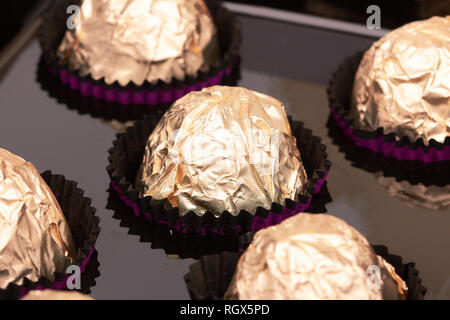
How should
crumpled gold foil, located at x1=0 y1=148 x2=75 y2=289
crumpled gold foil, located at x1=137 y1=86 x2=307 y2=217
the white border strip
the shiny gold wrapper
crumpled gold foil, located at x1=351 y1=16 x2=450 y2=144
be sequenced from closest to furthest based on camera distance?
the shiny gold wrapper
crumpled gold foil, located at x1=0 y1=148 x2=75 y2=289
crumpled gold foil, located at x1=137 y1=86 x2=307 y2=217
crumpled gold foil, located at x1=351 y1=16 x2=450 y2=144
the white border strip

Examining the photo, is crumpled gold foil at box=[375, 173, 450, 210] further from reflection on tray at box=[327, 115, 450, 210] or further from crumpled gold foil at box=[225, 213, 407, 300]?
crumpled gold foil at box=[225, 213, 407, 300]

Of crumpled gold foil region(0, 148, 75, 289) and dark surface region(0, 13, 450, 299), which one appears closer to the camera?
crumpled gold foil region(0, 148, 75, 289)

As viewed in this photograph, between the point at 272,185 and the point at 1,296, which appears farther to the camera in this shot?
the point at 272,185

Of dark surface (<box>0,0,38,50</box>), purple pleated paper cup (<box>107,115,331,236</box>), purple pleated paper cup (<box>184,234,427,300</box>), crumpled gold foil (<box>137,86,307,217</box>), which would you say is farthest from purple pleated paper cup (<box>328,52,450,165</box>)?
dark surface (<box>0,0,38,50</box>)

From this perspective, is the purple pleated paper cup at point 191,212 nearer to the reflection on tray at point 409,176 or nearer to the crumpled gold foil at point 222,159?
the crumpled gold foil at point 222,159

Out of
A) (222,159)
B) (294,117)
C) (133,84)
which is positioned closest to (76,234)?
(222,159)

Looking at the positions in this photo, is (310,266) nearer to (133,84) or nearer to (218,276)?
(218,276)

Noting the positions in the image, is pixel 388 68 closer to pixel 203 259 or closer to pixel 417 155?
pixel 417 155
